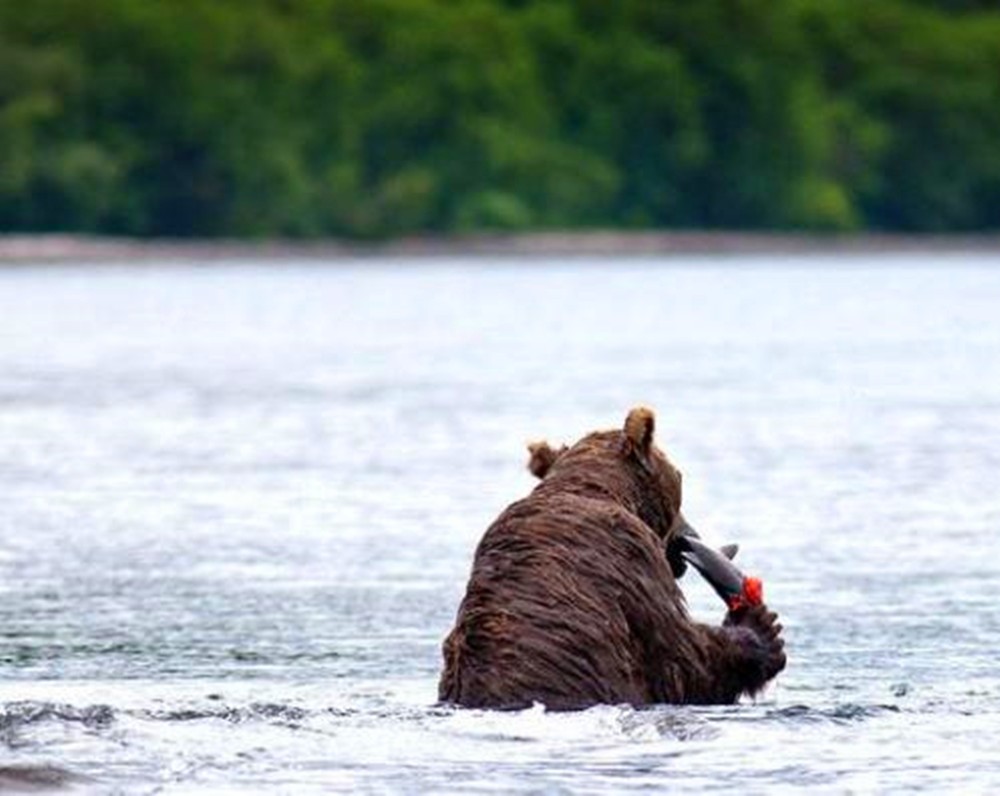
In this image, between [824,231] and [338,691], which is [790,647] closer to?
[338,691]

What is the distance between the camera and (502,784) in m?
12.4

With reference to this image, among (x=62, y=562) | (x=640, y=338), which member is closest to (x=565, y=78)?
(x=640, y=338)

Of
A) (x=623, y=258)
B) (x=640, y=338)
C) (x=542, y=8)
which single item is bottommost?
(x=640, y=338)

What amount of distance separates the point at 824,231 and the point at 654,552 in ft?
487

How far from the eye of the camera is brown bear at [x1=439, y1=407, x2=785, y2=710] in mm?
12891

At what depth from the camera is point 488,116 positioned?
159 meters

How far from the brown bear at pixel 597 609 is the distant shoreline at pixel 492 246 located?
12687 cm

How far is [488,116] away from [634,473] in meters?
146

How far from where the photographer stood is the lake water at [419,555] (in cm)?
1295

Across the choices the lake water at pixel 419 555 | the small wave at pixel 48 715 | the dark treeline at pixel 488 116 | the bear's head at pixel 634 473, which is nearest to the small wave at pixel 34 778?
the lake water at pixel 419 555

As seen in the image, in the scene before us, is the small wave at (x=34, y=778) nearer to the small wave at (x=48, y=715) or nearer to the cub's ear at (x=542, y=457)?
the small wave at (x=48, y=715)

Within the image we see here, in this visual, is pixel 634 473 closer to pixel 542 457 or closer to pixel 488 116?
pixel 542 457

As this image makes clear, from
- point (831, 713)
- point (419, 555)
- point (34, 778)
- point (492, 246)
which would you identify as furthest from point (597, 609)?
point (492, 246)

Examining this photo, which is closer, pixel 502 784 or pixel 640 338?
pixel 502 784
